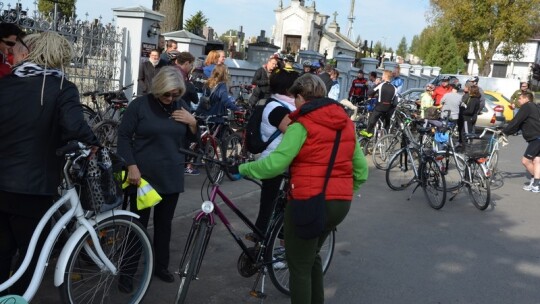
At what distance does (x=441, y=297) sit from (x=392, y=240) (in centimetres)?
150

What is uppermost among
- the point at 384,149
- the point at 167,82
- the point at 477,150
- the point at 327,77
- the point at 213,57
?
the point at 213,57

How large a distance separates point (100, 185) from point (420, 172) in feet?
18.7

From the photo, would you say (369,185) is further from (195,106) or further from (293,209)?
(293,209)

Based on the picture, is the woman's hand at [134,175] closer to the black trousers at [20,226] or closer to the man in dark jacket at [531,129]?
the black trousers at [20,226]

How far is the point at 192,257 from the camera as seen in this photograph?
3.42 metres

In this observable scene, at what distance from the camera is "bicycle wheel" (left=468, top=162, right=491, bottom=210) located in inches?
303

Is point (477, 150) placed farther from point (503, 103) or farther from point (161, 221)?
point (503, 103)

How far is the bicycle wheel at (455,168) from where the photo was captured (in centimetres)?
795

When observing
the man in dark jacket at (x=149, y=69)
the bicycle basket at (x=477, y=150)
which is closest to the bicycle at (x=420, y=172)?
the bicycle basket at (x=477, y=150)

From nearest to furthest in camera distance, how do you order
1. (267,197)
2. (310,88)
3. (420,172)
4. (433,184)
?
(310,88), (267,197), (433,184), (420,172)

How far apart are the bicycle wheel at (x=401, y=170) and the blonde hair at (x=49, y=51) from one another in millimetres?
6077

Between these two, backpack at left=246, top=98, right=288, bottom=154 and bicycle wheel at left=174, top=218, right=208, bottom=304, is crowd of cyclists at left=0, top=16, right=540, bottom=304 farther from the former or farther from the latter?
bicycle wheel at left=174, top=218, right=208, bottom=304

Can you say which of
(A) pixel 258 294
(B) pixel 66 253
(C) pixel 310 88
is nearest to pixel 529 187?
(A) pixel 258 294

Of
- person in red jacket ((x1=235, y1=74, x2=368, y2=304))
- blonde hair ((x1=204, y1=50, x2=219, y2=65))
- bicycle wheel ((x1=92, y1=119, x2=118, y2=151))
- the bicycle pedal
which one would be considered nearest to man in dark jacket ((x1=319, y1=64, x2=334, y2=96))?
blonde hair ((x1=204, y1=50, x2=219, y2=65))
